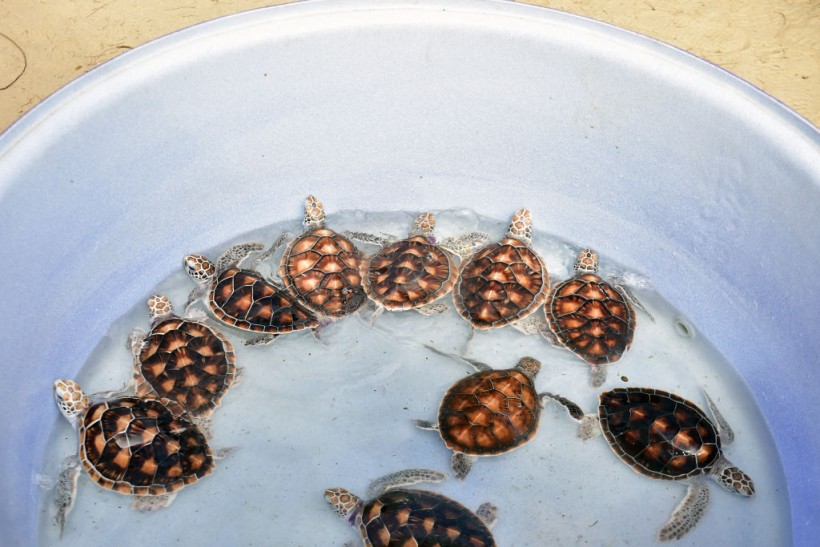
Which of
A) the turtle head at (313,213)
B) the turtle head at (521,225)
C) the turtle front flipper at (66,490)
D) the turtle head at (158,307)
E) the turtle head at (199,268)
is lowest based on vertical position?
the turtle front flipper at (66,490)

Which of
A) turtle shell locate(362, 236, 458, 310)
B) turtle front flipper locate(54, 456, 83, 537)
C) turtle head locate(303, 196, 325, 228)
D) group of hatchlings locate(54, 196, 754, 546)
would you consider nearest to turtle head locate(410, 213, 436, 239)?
group of hatchlings locate(54, 196, 754, 546)

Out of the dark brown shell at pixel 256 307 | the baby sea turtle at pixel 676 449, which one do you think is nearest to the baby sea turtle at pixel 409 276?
the dark brown shell at pixel 256 307

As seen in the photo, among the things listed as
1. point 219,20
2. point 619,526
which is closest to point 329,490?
point 619,526

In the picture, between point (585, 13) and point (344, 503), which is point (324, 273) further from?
point (585, 13)

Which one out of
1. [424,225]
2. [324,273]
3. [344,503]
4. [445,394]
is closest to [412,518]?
[344,503]

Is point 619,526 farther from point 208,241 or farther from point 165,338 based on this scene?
point 208,241

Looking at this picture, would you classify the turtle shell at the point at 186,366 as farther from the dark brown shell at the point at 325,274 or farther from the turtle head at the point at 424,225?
the turtle head at the point at 424,225

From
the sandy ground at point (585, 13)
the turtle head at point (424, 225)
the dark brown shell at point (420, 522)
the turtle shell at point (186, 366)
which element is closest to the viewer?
the dark brown shell at point (420, 522)
